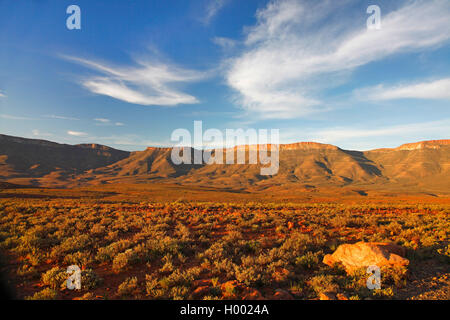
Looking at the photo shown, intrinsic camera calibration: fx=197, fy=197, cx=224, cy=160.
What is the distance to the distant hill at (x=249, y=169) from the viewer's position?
A: 12706 cm

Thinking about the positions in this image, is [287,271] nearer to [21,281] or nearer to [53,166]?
[21,281]

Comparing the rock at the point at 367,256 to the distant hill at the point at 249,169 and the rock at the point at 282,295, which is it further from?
the distant hill at the point at 249,169

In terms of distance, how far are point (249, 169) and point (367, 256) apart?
168791 mm

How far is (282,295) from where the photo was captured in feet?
15.3

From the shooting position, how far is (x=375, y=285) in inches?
197

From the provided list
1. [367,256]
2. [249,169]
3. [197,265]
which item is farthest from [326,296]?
[249,169]

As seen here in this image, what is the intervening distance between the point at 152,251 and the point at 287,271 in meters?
4.83

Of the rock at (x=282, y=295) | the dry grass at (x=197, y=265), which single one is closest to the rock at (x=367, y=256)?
the dry grass at (x=197, y=265)

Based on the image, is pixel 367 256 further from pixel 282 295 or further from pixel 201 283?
pixel 201 283

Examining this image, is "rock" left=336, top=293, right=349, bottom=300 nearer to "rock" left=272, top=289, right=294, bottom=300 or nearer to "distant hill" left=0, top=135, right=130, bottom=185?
"rock" left=272, top=289, right=294, bottom=300

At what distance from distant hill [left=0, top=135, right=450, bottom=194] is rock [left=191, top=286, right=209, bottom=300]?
367 feet

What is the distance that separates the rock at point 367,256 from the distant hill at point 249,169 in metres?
110

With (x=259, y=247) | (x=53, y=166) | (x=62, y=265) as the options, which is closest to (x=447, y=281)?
(x=259, y=247)

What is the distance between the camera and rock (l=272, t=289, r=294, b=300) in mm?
4605
